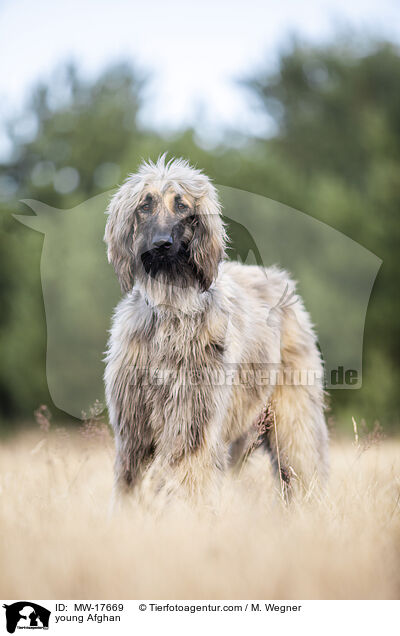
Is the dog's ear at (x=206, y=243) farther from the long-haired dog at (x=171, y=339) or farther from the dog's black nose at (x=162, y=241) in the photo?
the dog's black nose at (x=162, y=241)

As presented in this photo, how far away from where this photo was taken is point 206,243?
291cm

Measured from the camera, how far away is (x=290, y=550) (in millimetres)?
1994

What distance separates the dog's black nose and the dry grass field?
107 cm

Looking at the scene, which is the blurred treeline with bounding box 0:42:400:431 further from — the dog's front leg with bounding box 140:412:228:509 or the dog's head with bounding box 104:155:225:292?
the dog's front leg with bounding box 140:412:228:509

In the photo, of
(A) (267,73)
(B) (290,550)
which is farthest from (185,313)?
(A) (267,73)

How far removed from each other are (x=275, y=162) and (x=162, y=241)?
7.92 meters

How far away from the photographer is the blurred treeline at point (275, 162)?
384 inches

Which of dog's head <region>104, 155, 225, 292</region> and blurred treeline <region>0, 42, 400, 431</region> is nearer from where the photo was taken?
dog's head <region>104, 155, 225, 292</region>

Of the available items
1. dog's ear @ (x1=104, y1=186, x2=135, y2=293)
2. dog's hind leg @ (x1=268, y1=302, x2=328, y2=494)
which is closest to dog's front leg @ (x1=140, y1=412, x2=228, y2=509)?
dog's hind leg @ (x1=268, y1=302, x2=328, y2=494)

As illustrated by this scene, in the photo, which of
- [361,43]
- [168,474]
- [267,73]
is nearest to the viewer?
[168,474]

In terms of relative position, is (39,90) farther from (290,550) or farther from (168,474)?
(290,550)
